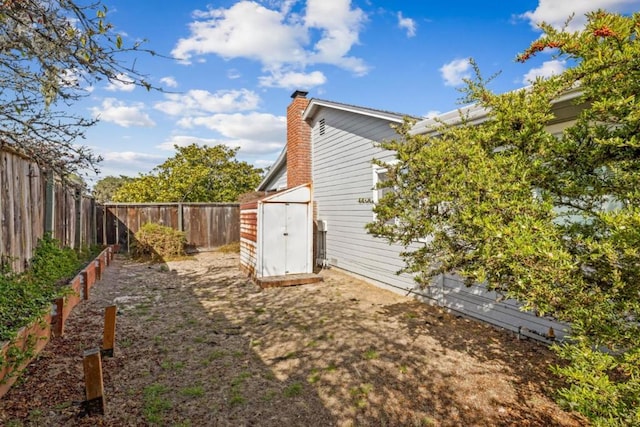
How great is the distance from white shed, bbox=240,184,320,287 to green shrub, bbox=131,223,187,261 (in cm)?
506

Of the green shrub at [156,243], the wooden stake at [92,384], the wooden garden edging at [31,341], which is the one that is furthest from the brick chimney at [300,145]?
the wooden stake at [92,384]

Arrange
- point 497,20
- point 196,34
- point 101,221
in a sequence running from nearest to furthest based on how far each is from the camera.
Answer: point 196,34 < point 497,20 < point 101,221

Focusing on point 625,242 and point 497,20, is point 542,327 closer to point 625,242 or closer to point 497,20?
point 625,242

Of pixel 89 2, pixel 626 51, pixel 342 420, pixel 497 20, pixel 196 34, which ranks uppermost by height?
pixel 497 20

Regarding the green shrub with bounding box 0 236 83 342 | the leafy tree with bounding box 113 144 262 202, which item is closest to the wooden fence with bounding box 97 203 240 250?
the leafy tree with bounding box 113 144 262 202

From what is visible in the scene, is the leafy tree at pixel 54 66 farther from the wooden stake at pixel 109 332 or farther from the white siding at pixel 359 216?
the white siding at pixel 359 216

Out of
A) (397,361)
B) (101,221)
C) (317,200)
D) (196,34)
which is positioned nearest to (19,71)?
(196,34)

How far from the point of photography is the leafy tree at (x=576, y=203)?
173 centimetres

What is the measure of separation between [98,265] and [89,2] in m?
7.11

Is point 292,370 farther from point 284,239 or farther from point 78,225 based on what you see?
point 78,225

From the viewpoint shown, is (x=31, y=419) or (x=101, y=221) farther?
(x=101, y=221)

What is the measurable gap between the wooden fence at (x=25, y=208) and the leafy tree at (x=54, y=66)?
1.15 metres

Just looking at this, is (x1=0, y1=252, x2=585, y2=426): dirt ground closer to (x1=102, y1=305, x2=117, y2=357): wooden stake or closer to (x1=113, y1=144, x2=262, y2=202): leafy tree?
(x1=102, y1=305, x2=117, y2=357): wooden stake

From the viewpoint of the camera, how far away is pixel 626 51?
6.30 feet
